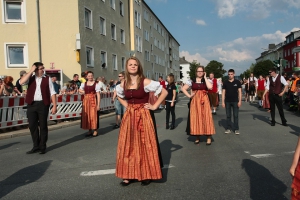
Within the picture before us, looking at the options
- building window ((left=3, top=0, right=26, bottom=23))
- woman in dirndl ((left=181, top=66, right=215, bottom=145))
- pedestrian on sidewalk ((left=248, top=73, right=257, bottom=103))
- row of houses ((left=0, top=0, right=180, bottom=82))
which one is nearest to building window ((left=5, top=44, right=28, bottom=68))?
row of houses ((left=0, top=0, right=180, bottom=82))

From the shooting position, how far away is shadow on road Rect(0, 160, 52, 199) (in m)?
4.25

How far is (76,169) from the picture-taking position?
517 centimetres

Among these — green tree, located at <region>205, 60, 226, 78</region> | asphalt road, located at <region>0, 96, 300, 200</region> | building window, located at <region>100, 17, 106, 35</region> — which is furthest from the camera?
green tree, located at <region>205, 60, 226, 78</region>

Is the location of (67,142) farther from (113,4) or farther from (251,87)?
(113,4)

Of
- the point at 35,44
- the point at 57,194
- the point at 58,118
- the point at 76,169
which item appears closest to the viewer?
the point at 57,194

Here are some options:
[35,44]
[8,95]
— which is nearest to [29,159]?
[8,95]

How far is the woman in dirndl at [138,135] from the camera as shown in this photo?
4074 mm

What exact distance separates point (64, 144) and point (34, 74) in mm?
2119

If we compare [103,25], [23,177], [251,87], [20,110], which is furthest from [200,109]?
[103,25]

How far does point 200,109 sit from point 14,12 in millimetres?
18643

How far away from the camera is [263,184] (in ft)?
13.4

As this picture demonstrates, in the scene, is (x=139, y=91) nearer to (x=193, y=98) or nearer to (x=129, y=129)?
(x=129, y=129)

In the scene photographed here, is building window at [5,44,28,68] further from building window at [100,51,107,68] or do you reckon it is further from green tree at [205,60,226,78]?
green tree at [205,60,226,78]

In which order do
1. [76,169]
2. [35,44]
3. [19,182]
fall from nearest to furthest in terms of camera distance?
[19,182], [76,169], [35,44]
